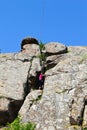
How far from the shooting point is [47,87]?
85.9 ft

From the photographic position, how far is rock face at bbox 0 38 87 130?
885 inches

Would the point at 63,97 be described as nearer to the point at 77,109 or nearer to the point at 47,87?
the point at 47,87

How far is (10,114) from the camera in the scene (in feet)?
87.7

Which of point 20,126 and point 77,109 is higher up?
point 77,109

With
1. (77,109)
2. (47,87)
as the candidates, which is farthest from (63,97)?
(77,109)

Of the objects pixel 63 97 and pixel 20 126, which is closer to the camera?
pixel 20 126

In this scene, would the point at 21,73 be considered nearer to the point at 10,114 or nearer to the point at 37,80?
the point at 37,80

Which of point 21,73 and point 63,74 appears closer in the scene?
point 63,74

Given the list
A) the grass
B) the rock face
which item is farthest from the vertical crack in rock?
the grass

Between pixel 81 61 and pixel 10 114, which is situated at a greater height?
pixel 81 61

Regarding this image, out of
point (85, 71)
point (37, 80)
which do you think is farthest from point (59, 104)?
point (37, 80)

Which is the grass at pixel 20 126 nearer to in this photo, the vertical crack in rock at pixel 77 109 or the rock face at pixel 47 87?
the rock face at pixel 47 87

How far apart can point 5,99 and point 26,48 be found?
6319 mm

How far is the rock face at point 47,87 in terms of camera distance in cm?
2248
